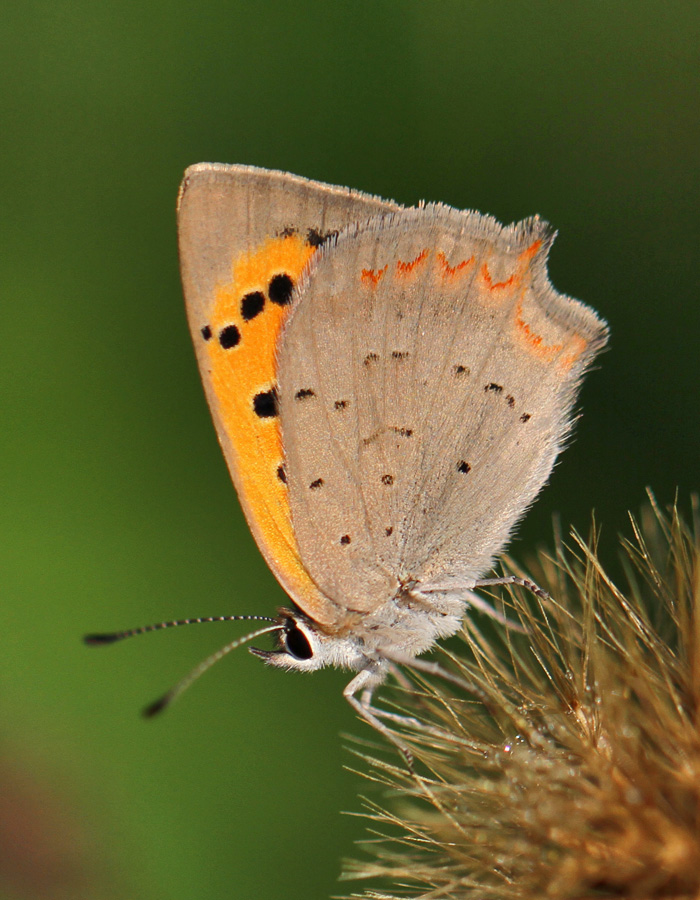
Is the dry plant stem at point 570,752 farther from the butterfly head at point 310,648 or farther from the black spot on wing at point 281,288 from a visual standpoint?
the black spot on wing at point 281,288

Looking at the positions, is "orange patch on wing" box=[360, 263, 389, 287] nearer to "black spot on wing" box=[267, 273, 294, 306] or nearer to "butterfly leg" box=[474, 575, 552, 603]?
"black spot on wing" box=[267, 273, 294, 306]

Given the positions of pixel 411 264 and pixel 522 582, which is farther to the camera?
pixel 411 264

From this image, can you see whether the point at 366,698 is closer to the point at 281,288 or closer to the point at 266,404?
the point at 266,404

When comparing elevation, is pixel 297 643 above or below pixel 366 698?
above

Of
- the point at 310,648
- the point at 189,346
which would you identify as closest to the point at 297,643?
the point at 310,648

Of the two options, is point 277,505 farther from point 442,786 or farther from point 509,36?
point 509,36

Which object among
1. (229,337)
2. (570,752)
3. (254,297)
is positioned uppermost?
(254,297)

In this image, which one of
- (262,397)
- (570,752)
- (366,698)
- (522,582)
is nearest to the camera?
(570,752)

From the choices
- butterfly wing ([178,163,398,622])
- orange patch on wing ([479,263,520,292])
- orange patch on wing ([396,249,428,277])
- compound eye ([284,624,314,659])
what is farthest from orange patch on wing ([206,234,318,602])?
orange patch on wing ([479,263,520,292])

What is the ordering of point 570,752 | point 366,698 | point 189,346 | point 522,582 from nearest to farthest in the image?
point 570,752, point 522,582, point 366,698, point 189,346

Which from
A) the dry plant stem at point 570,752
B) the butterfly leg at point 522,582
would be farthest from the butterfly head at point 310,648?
the butterfly leg at point 522,582
